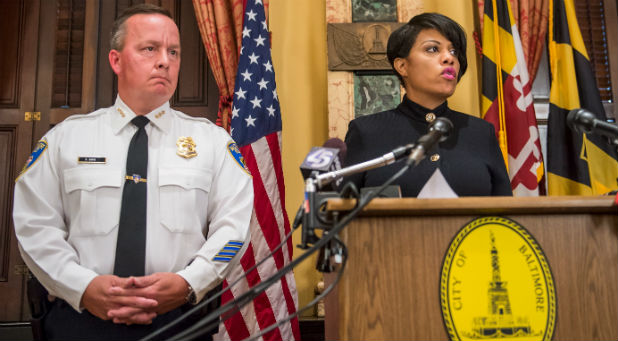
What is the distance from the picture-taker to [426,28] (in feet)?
7.00

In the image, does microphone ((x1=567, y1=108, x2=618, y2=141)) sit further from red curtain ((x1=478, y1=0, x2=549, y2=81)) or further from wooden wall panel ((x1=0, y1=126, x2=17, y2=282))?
wooden wall panel ((x1=0, y1=126, x2=17, y2=282))

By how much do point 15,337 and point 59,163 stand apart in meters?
1.93

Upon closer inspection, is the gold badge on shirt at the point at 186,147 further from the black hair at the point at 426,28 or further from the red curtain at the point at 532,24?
the red curtain at the point at 532,24

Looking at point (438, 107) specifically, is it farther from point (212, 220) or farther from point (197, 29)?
point (197, 29)

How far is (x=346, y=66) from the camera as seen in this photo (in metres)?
3.26

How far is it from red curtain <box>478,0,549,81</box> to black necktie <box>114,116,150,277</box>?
254 cm

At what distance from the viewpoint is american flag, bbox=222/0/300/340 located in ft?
9.48

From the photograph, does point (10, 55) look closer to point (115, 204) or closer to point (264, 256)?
point (264, 256)

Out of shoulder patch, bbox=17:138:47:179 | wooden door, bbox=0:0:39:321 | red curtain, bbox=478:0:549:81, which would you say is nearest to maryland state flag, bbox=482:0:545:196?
red curtain, bbox=478:0:549:81

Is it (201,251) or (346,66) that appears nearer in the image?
(201,251)

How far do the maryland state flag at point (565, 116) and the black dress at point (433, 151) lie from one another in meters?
1.32

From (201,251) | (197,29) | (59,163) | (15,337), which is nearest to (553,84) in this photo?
(197,29)

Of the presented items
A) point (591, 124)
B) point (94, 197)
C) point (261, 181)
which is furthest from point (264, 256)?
point (591, 124)

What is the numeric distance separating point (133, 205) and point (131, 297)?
1.02ft
